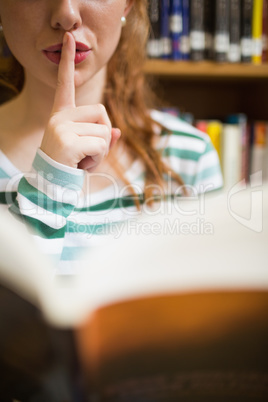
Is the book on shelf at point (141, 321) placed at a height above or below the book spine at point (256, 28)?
below

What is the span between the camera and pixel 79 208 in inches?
24.1

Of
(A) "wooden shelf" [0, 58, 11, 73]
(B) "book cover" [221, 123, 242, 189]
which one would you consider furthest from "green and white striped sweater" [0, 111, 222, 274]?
(B) "book cover" [221, 123, 242, 189]

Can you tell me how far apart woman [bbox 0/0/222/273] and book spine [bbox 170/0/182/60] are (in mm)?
170

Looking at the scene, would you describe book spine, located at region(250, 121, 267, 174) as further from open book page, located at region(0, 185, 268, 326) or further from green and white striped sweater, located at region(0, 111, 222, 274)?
open book page, located at region(0, 185, 268, 326)

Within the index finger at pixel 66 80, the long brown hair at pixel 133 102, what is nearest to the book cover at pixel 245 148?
the long brown hair at pixel 133 102

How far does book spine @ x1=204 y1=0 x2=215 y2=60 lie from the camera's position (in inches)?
A: 37.0

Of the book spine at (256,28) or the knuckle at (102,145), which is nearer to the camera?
the knuckle at (102,145)

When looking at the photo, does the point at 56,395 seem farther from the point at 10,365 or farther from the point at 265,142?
the point at 265,142

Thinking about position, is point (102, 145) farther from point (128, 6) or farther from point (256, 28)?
point (256, 28)

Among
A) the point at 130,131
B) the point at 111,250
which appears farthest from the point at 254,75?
the point at 111,250

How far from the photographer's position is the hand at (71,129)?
46 cm

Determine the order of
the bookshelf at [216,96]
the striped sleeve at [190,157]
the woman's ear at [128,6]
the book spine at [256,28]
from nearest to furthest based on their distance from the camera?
1. the woman's ear at [128,6]
2. the striped sleeve at [190,157]
3. the book spine at [256,28]
4. the bookshelf at [216,96]

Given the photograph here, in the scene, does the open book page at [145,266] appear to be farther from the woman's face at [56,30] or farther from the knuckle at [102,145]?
the woman's face at [56,30]

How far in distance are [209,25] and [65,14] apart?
1.82 feet
